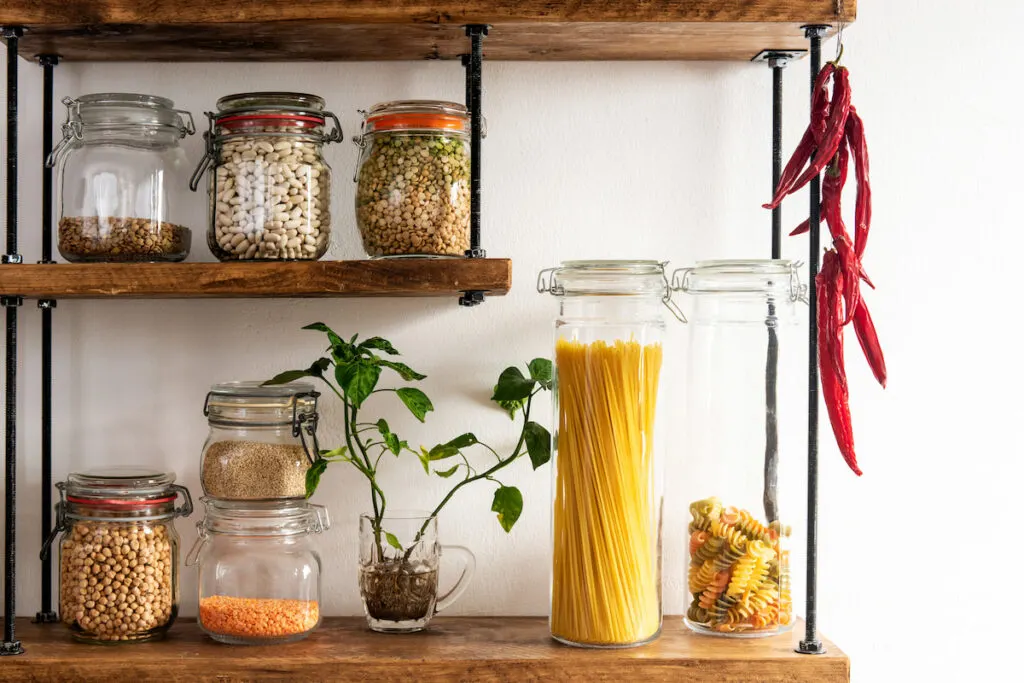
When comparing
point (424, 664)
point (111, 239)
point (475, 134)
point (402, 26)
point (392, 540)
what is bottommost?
point (424, 664)

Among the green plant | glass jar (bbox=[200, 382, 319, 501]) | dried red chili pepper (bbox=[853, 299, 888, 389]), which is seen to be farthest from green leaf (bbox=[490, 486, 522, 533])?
dried red chili pepper (bbox=[853, 299, 888, 389])

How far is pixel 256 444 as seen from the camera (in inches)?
43.2

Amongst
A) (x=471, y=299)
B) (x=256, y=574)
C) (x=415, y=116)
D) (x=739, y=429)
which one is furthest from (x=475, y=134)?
(x=256, y=574)

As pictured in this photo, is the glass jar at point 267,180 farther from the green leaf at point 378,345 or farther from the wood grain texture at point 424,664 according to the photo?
the wood grain texture at point 424,664

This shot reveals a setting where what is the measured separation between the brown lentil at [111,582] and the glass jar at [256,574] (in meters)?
0.05

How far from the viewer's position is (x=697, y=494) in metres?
1.11

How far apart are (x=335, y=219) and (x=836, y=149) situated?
0.62 meters

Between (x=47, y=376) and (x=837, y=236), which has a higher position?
(x=837, y=236)

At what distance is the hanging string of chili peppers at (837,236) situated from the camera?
107cm

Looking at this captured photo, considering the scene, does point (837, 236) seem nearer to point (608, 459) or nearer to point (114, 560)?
point (608, 459)

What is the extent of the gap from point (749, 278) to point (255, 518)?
0.62m

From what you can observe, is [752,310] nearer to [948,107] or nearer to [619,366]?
[619,366]

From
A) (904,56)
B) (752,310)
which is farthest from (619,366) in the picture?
(904,56)

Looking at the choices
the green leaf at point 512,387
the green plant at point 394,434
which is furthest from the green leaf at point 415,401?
the green leaf at point 512,387
